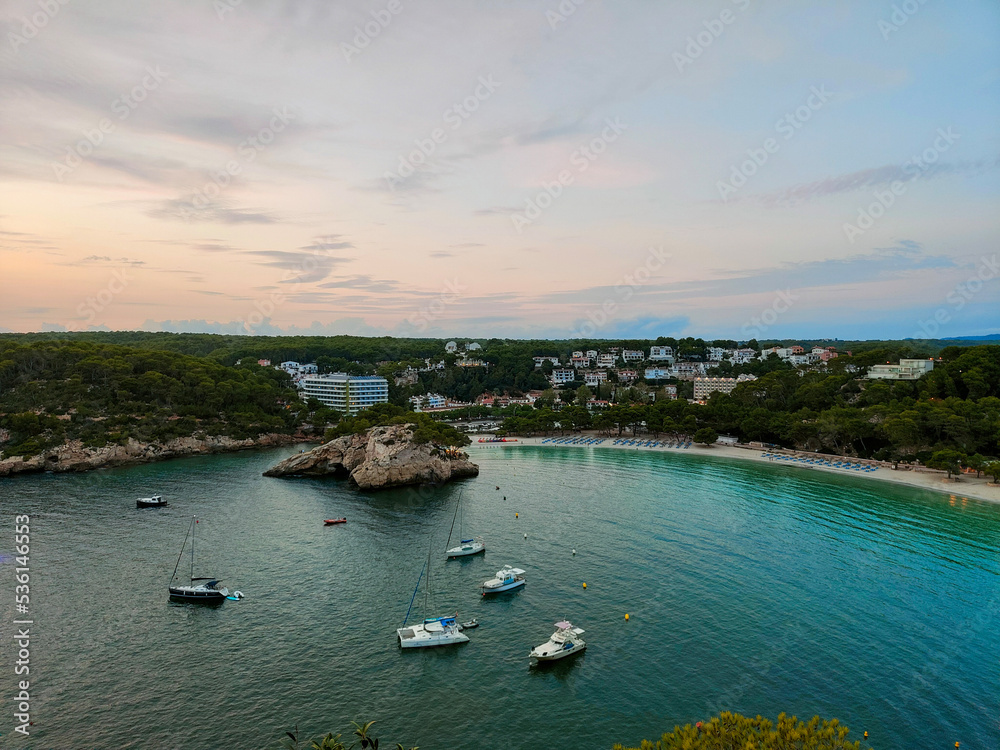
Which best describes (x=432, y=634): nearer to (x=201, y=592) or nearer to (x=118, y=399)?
(x=201, y=592)

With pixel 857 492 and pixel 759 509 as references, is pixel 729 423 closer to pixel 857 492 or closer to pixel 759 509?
pixel 857 492

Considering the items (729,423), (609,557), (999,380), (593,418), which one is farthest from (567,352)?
(609,557)

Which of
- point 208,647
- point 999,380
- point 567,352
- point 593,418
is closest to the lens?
point 208,647

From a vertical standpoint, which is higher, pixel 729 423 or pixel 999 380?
pixel 999 380

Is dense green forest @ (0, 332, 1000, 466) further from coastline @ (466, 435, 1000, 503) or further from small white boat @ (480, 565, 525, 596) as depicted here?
small white boat @ (480, 565, 525, 596)

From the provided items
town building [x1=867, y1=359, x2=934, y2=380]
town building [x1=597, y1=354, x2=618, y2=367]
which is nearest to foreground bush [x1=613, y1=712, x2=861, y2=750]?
town building [x1=867, y1=359, x2=934, y2=380]

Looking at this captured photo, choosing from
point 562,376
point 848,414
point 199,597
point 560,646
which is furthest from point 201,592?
point 562,376

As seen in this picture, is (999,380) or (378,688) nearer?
(378,688)
